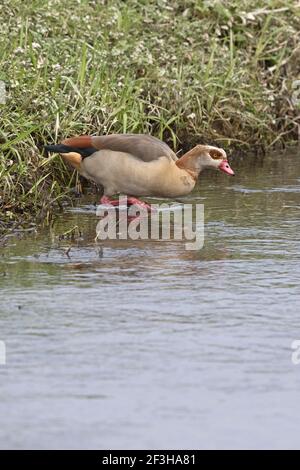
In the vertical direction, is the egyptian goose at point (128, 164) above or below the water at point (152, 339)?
above

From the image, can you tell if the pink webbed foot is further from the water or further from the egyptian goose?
the water

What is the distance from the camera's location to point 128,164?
965 centimetres

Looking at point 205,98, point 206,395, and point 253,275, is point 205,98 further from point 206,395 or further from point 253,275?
point 206,395

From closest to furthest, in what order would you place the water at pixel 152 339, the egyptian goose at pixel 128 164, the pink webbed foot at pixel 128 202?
the water at pixel 152 339, the egyptian goose at pixel 128 164, the pink webbed foot at pixel 128 202

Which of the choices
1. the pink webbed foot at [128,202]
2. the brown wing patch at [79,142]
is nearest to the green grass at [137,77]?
the brown wing patch at [79,142]

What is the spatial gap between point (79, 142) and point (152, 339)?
356cm

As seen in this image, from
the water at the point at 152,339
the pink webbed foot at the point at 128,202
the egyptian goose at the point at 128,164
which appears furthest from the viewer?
the pink webbed foot at the point at 128,202

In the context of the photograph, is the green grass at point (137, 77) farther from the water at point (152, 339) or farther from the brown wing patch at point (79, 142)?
the water at point (152, 339)

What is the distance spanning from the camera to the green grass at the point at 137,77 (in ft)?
32.3

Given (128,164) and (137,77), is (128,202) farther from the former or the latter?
(137,77)

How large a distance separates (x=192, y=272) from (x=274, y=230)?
144cm

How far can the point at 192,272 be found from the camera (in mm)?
7871

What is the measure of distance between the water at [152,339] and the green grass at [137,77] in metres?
0.79

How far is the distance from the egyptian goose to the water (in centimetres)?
49
